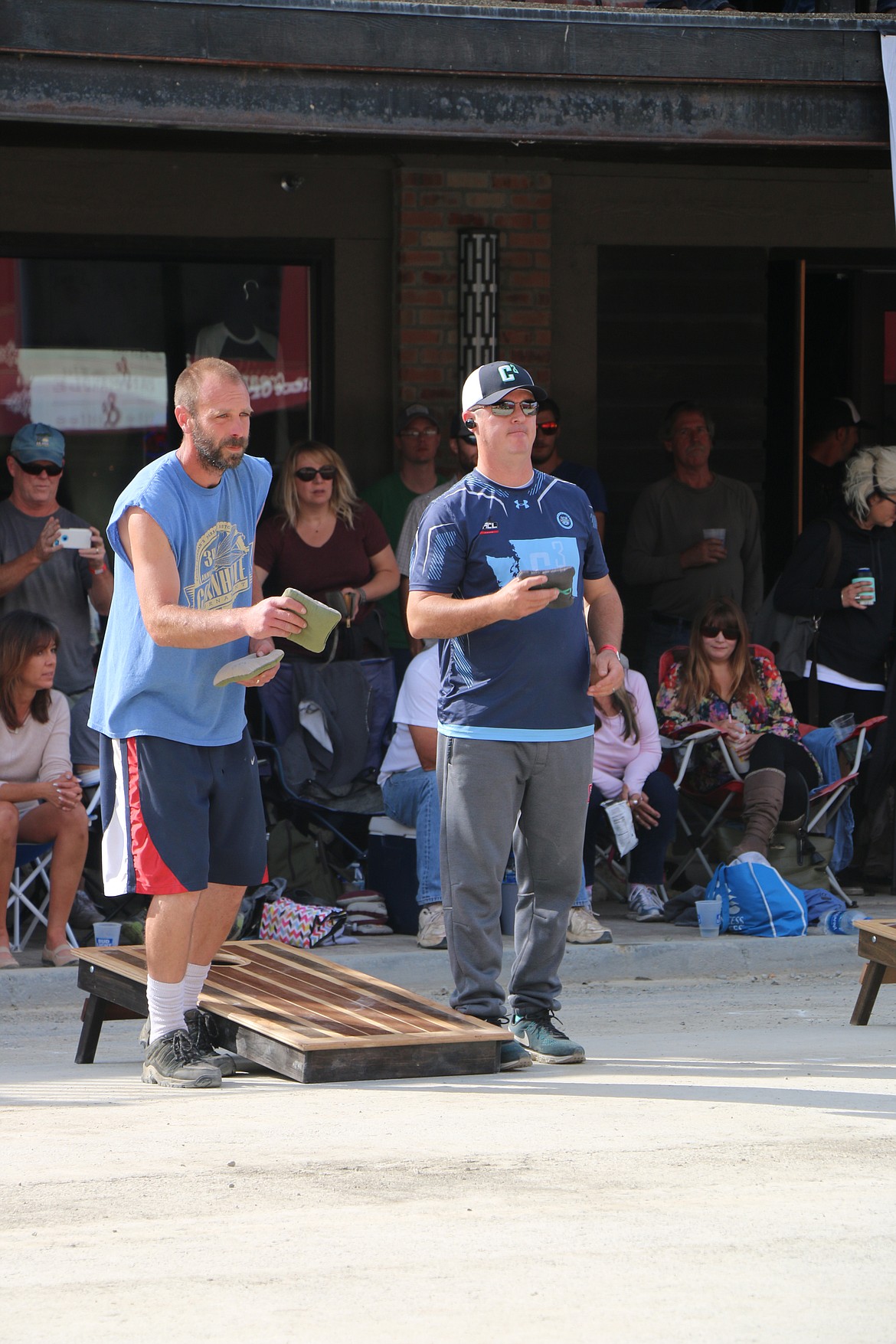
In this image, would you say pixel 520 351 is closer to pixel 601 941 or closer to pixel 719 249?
pixel 719 249

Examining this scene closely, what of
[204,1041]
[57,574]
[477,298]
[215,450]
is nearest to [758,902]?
[204,1041]

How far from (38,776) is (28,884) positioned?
0.41 metres

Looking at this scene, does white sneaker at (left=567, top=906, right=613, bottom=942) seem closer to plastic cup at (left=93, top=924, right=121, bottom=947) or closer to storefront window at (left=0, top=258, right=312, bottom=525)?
plastic cup at (left=93, top=924, right=121, bottom=947)

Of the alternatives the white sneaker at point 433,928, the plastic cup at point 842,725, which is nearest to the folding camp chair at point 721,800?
the plastic cup at point 842,725

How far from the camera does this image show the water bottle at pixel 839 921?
760 cm

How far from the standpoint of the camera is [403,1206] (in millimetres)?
3779

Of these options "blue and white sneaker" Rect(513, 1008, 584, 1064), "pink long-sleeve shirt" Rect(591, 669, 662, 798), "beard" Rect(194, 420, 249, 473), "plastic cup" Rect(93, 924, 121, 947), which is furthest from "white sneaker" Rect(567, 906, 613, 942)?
"beard" Rect(194, 420, 249, 473)

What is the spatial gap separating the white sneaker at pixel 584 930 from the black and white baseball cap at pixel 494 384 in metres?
2.68

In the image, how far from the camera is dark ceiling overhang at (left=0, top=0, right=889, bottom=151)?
673 centimetres

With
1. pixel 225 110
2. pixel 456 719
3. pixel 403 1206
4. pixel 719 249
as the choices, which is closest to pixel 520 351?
pixel 719 249

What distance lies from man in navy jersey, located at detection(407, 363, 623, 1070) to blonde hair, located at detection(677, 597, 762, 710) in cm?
294

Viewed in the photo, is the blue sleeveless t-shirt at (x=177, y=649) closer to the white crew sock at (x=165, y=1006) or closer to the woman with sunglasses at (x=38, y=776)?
the white crew sock at (x=165, y=1006)

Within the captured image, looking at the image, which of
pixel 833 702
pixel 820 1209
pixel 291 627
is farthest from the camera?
pixel 833 702

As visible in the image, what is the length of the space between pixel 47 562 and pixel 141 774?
2.97 m
